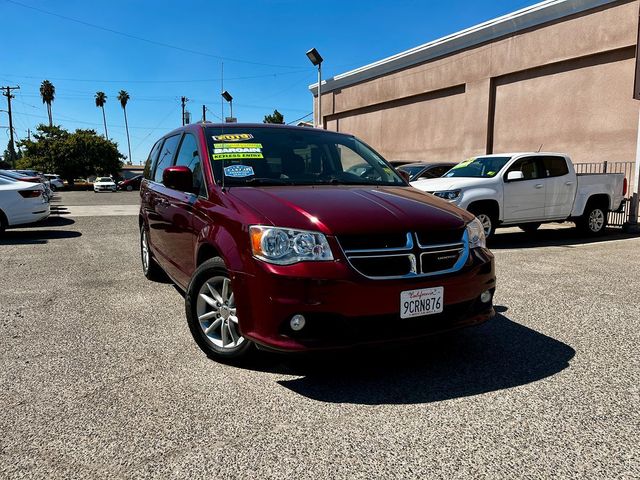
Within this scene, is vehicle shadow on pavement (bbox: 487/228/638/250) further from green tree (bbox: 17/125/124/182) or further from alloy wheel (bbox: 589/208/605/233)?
green tree (bbox: 17/125/124/182)

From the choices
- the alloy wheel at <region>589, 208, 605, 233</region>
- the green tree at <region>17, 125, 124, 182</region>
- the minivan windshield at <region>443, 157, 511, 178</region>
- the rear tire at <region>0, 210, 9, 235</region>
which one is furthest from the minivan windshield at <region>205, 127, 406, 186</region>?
the green tree at <region>17, 125, 124, 182</region>

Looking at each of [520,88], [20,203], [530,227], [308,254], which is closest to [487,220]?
[530,227]

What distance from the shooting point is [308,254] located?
9.55ft

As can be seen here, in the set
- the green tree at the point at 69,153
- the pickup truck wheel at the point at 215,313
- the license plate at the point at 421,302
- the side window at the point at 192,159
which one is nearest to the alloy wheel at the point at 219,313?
the pickup truck wheel at the point at 215,313

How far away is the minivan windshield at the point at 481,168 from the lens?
944 cm

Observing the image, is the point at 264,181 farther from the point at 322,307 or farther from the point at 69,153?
the point at 69,153

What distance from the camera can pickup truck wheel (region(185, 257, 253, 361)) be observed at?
333cm

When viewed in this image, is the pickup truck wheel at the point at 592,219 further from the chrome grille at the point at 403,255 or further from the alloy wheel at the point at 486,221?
the chrome grille at the point at 403,255

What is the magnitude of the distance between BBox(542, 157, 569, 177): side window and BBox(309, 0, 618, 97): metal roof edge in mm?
6473

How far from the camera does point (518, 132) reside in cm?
1614

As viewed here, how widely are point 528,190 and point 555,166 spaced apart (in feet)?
2.95

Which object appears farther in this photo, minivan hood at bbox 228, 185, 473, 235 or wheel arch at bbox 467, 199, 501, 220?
wheel arch at bbox 467, 199, 501, 220

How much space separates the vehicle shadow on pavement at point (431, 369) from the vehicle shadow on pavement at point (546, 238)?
17.4 feet

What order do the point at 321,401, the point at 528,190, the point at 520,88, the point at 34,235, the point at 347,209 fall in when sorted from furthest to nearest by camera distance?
the point at 520,88 < the point at 34,235 < the point at 528,190 < the point at 347,209 < the point at 321,401
